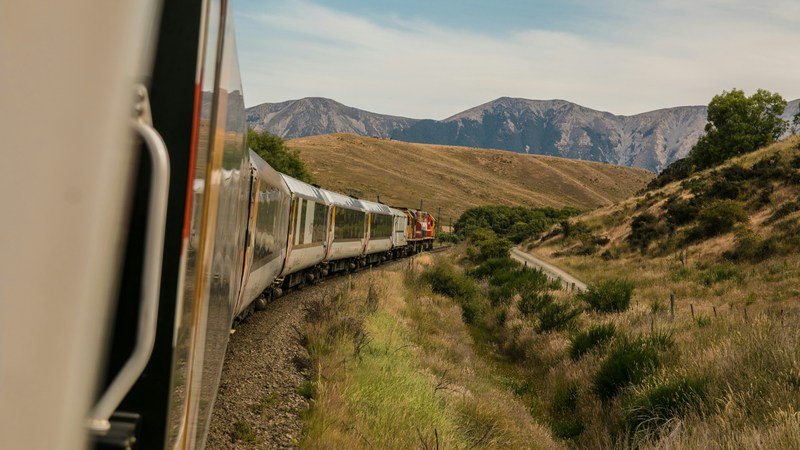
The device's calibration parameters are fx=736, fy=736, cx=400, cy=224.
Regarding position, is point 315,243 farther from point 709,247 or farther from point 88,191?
point 709,247

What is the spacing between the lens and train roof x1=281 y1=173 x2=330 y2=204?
16.6 m

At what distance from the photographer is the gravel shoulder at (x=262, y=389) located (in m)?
7.14

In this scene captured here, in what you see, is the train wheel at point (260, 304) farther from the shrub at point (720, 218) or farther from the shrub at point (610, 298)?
the shrub at point (720, 218)

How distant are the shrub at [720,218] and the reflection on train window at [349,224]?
19889 mm

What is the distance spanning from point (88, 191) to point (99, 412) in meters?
0.65

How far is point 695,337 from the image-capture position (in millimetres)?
13023

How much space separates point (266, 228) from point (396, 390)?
4.04 metres

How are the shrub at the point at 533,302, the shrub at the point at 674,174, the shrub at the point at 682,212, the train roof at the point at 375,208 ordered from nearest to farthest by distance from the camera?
the shrub at the point at 533,302 → the train roof at the point at 375,208 → the shrub at the point at 682,212 → the shrub at the point at 674,174

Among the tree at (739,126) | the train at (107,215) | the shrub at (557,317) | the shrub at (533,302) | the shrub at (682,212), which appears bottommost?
the shrub at (533,302)

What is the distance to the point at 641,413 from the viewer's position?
32.9 ft

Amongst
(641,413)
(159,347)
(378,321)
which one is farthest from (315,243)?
(159,347)

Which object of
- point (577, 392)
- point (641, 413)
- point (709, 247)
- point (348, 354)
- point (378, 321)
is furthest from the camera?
point (709, 247)

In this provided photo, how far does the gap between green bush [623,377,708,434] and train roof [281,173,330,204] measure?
8977mm

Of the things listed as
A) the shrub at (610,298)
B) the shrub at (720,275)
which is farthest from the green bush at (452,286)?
the shrub at (720,275)
